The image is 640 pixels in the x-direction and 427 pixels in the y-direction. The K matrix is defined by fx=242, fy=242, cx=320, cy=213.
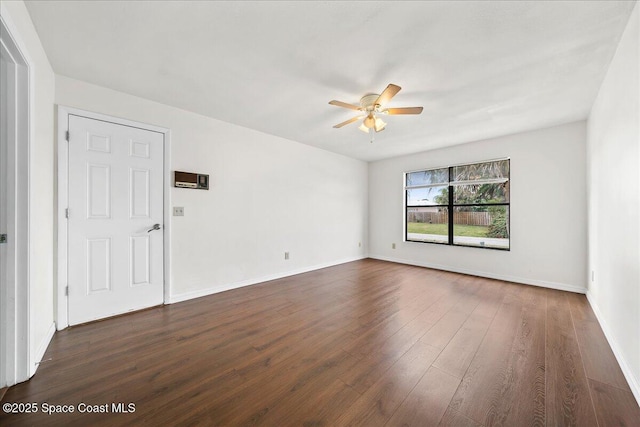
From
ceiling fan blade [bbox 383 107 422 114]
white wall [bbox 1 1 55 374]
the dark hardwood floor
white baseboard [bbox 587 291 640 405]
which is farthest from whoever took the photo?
ceiling fan blade [bbox 383 107 422 114]

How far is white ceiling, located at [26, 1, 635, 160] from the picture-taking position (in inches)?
62.8

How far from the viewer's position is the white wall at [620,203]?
157 cm

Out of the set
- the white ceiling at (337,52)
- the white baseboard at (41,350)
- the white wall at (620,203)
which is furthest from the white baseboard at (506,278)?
the white baseboard at (41,350)

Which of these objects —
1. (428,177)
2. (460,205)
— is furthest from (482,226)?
(428,177)

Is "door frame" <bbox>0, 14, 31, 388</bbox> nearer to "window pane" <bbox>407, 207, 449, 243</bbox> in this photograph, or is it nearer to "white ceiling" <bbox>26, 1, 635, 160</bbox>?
"white ceiling" <bbox>26, 1, 635, 160</bbox>

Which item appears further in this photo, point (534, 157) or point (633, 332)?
point (534, 157)

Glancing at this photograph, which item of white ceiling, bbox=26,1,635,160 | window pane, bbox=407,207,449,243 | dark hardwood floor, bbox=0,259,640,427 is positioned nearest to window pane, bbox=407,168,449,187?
window pane, bbox=407,207,449,243

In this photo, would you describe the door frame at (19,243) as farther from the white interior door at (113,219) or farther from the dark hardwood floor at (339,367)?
the white interior door at (113,219)

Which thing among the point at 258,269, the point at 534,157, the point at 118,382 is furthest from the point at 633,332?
the point at 258,269

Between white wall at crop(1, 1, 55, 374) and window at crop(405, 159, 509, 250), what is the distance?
5.45m

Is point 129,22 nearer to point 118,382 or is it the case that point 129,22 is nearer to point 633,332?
point 118,382

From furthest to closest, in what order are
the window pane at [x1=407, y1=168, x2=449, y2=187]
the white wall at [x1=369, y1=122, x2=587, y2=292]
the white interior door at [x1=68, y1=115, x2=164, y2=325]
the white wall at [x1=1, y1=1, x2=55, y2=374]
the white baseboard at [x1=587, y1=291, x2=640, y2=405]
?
the window pane at [x1=407, y1=168, x2=449, y2=187]
the white wall at [x1=369, y1=122, x2=587, y2=292]
the white interior door at [x1=68, y1=115, x2=164, y2=325]
the white wall at [x1=1, y1=1, x2=55, y2=374]
the white baseboard at [x1=587, y1=291, x2=640, y2=405]

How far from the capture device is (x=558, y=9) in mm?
1551

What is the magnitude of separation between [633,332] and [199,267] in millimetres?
4052
